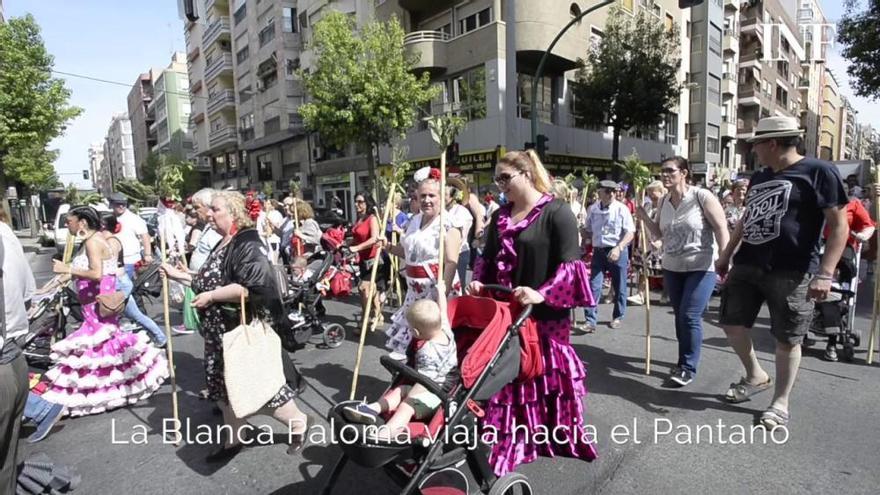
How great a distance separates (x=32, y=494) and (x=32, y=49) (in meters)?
20.6

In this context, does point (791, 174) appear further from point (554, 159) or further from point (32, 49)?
point (32, 49)

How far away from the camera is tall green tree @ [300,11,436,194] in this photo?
17469mm

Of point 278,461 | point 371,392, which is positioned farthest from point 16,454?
point 371,392

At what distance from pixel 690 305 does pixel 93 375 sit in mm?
5177

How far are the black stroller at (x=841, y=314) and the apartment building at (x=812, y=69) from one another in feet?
188

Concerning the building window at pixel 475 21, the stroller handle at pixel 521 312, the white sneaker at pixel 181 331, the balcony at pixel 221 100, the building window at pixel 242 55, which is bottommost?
the white sneaker at pixel 181 331

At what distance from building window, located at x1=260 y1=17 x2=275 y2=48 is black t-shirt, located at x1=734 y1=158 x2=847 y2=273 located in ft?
108

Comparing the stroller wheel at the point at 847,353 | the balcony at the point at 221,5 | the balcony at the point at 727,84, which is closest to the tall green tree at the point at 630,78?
the stroller wheel at the point at 847,353

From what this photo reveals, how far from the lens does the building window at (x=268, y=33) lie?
1217 inches

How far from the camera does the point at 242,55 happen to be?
119 ft

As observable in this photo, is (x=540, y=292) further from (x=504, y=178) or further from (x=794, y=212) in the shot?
(x=794, y=212)

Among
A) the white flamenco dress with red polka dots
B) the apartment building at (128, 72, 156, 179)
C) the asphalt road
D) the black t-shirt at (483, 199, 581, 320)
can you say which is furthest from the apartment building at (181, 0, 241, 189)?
the black t-shirt at (483, 199, 581, 320)

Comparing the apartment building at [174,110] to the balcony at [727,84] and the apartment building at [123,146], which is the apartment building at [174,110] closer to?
the apartment building at [123,146]

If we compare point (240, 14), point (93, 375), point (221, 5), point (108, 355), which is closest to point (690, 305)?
point (108, 355)
